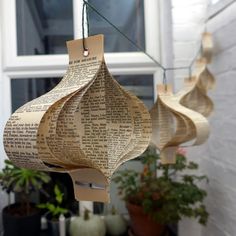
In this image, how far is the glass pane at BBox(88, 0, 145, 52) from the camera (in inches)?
64.5

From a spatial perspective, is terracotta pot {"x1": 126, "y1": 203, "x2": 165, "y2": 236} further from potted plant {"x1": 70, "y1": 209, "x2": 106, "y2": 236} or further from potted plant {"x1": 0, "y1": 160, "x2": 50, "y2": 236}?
potted plant {"x1": 0, "y1": 160, "x2": 50, "y2": 236}

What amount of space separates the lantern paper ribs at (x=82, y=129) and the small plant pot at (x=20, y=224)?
100 cm

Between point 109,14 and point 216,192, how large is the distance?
1.02 metres

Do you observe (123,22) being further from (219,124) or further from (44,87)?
(219,124)

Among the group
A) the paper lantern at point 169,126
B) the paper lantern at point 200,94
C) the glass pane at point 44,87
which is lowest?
the paper lantern at point 169,126

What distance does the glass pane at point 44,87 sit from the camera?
1.63 metres

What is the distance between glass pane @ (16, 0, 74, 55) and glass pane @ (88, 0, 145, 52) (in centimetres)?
17

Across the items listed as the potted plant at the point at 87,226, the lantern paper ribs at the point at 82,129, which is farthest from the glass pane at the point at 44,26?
the lantern paper ribs at the point at 82,129

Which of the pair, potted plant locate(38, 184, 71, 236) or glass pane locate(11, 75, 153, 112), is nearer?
potted plant locate(38, 184, 71, 236)

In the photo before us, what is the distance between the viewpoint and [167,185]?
1251 mm

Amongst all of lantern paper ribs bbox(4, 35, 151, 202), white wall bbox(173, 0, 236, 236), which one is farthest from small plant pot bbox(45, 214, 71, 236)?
lantern paper ribs bbox(4, 35, 151, 202)

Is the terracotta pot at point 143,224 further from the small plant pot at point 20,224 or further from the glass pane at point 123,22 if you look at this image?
the glass pane at point 123,22

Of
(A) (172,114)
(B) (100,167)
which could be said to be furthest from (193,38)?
(B) (100,167)

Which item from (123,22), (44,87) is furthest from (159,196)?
(123,22)
